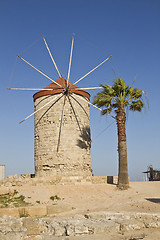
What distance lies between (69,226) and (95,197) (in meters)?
8.07

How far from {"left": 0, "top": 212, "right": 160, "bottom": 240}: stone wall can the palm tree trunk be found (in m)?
8.68

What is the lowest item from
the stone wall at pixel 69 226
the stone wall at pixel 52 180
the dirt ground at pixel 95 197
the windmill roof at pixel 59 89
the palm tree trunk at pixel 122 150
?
the dirt ground at pixel 95 197

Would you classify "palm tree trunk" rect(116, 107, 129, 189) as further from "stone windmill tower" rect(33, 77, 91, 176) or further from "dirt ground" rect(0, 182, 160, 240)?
"stone windmill tower" rect(33, 77, 91, 176)

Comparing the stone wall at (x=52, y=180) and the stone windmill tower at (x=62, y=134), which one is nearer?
the stone wall at (x=52, y=180)

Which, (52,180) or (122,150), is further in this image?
(52,180)

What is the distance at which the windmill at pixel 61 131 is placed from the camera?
2189 cm

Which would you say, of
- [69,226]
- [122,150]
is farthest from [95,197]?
[69,226]

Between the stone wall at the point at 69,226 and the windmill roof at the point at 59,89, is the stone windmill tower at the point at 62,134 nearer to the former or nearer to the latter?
the windmill roof at the point at 59,89

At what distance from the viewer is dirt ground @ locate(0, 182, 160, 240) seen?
13263mm

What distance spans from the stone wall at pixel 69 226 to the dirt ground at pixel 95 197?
7.83ft

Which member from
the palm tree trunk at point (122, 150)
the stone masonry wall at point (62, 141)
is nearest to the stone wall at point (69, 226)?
the palm tree trunk at point (122, 150)

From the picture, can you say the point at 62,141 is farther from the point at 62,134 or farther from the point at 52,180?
the point at 52,180

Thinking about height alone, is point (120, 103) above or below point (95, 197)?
above

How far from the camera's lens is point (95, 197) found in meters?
16.9
